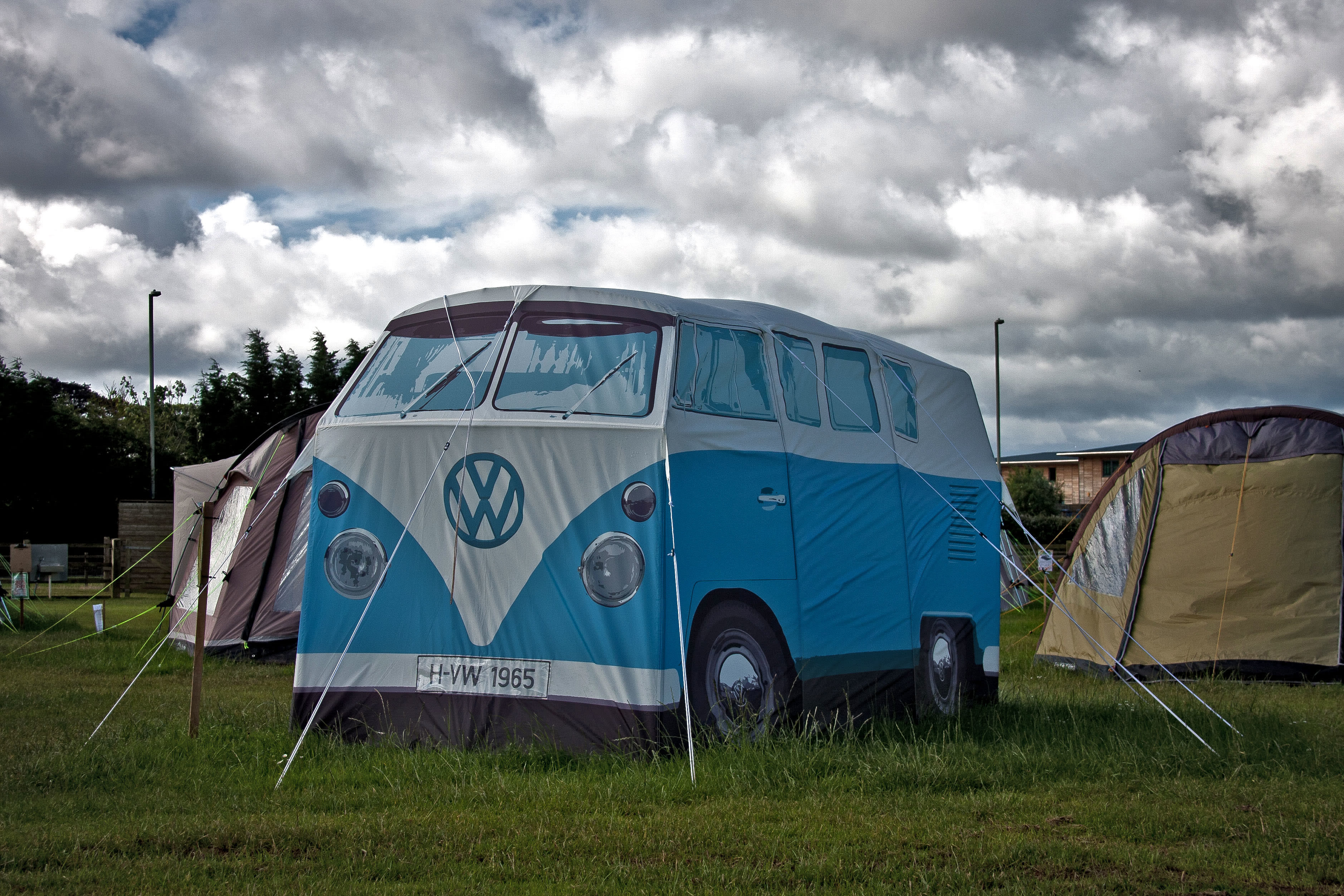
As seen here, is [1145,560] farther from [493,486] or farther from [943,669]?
[493,486]

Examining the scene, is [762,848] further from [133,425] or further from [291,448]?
[133,425]

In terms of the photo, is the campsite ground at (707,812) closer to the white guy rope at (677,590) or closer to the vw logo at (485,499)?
the white guy rope at (677,590)

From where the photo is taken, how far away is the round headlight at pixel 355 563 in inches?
293

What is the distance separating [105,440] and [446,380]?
39330 millimetres

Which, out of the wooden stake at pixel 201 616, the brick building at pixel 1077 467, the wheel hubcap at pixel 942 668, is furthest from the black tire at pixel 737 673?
the brick building at pixel 1077 467

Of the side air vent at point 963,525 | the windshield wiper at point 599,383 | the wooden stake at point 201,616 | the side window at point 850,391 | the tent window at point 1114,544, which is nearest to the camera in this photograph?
the windshield wiper at point 599,383

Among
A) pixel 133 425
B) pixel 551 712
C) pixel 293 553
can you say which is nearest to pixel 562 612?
pixel 551 712

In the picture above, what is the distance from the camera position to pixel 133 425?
188 feet

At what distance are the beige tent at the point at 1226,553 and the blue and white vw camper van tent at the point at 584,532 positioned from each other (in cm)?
514

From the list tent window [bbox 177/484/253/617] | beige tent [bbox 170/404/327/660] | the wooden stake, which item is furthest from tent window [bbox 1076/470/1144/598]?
tent window [bbox 177/484/253/617]

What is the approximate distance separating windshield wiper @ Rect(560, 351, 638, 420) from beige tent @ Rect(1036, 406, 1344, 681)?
21.0ft

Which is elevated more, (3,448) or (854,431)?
(3,448)

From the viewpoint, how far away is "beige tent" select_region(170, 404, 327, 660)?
45.9 feet

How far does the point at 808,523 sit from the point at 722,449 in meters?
0.94
